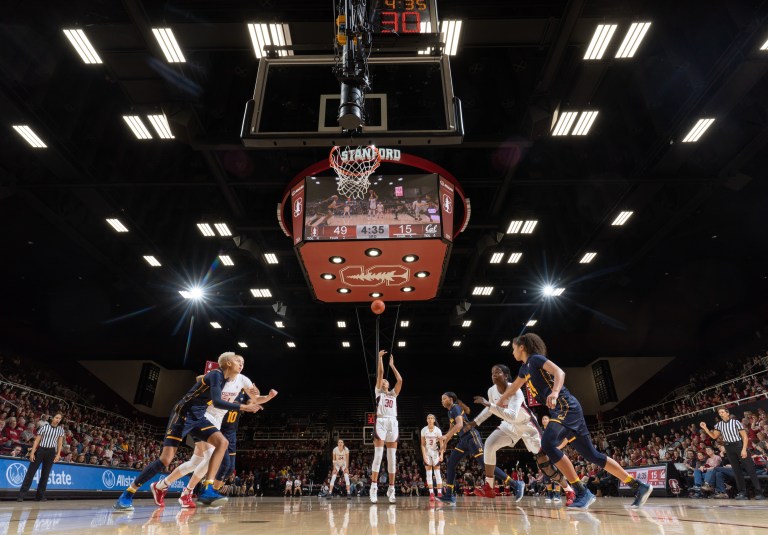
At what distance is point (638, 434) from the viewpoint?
55.0 feet

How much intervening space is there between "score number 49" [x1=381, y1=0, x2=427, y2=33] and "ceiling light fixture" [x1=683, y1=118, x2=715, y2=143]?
224 inches

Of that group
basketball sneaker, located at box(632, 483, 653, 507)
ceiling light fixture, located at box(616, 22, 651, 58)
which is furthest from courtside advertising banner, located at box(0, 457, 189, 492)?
ceiling light fixture, located at box(616, 22, 651, 58)

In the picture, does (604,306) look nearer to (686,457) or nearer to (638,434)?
(638,434)

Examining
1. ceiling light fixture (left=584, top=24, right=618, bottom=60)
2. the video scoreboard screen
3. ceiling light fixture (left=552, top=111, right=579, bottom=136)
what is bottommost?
the video scoreboard screen

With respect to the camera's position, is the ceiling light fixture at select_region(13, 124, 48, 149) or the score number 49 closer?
the score number 49

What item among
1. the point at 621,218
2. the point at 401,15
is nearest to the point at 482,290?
the point at 621,218

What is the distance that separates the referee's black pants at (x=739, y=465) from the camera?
8664 mm

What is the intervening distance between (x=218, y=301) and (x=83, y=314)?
6.31 meters

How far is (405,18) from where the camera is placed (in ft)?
17.5

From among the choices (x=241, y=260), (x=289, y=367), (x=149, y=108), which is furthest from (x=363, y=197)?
(x=289, y=367)

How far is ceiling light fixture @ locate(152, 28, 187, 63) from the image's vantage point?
6.34m

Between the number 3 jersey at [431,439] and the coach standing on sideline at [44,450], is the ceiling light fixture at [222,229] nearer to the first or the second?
the coach standing on sideline at [44,450]

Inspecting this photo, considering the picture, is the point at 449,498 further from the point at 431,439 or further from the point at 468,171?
the point at 468,171

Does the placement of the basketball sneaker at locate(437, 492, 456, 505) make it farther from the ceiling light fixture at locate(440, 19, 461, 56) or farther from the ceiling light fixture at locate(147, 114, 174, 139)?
the ceiling light fixture at locate(147, 114, 174, 139)
